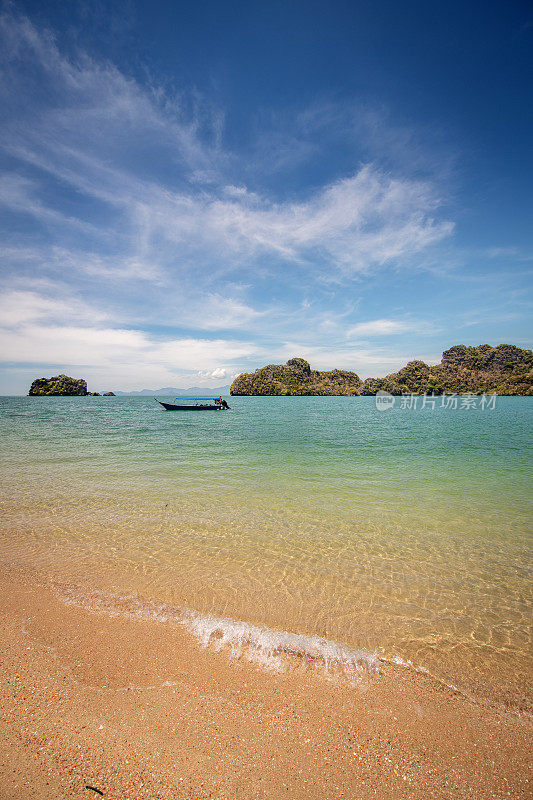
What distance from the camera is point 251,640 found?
203 inches

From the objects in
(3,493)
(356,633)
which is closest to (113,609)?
(356,633)

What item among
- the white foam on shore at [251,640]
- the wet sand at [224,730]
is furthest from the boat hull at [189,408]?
the wet sand at [224,730]

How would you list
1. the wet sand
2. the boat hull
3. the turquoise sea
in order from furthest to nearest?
the boat hull → the turquoise sea → the wet sand

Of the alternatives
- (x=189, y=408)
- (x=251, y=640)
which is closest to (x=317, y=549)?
(x=251, y=640)

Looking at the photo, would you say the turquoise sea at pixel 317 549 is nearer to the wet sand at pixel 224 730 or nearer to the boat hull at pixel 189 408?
the wet sand at pixel 224 730

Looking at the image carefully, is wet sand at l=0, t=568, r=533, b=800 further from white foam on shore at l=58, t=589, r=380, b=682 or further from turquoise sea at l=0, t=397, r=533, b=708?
turquoise sea at l=0, t=397, r=533, b=708

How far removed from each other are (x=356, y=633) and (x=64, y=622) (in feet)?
16.5

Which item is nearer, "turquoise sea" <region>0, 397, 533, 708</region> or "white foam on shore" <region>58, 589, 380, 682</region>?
"white foam on shore" <region>58, 589, 380, 682</region>

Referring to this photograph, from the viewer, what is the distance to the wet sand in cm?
305

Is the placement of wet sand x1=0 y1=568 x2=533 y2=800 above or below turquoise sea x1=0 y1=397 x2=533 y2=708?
above

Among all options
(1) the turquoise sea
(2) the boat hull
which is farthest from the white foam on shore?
(2) the boat hull

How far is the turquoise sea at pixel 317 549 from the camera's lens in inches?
218

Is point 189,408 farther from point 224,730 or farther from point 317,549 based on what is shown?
point 224,730

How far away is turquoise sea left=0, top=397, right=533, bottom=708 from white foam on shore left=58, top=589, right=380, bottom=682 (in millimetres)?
185
